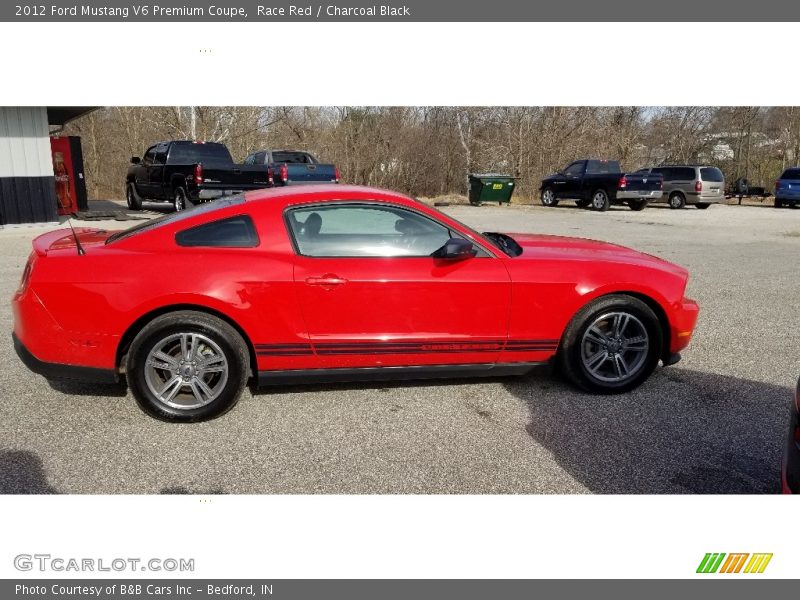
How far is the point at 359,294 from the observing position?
407 cm

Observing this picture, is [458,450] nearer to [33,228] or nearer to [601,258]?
[601,258]

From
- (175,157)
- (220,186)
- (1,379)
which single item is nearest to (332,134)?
(175,157)

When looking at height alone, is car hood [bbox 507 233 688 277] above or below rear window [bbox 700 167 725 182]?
below

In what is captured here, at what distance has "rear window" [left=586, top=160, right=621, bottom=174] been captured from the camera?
76.8 ft

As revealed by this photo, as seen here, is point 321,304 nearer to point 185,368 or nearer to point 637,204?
point 185,368

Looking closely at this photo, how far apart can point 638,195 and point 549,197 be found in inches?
145

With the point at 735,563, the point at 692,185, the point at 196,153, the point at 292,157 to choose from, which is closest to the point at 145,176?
the point at 196,153

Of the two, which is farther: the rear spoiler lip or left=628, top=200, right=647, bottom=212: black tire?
left=628, top=200, right=647, bottom=212: black tire

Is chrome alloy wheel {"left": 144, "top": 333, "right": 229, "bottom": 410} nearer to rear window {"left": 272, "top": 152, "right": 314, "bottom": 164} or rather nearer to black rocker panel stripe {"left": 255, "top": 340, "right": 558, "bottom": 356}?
black rocker panel stripe {"left": 255, "top": 340, "right": 558, "bottom": 356}

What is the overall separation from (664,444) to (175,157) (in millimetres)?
16315

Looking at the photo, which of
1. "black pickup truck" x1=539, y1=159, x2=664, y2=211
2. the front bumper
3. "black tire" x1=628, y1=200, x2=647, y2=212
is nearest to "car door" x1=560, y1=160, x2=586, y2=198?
"black pickup truck" x1=539, y1=159, x2=664, y2=211

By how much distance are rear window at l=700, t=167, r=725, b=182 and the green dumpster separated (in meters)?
7.22

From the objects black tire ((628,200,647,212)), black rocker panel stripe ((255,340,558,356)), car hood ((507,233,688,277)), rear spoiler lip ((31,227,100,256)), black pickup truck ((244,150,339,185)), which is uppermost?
black pickup truck ((244,150,339,185))

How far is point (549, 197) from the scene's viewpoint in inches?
990
